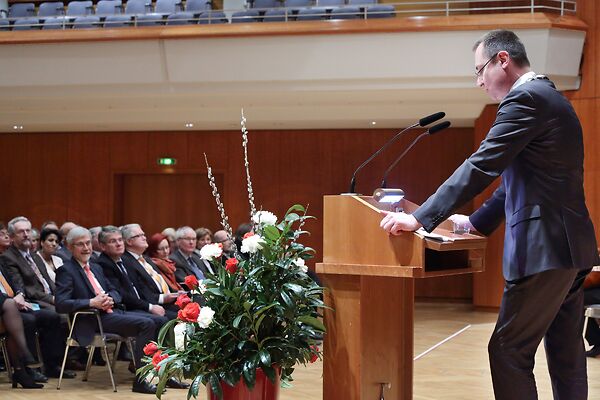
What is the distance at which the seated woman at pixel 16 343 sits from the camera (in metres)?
5.34

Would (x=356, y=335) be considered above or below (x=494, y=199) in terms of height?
below

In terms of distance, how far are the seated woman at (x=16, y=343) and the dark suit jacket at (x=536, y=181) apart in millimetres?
3519

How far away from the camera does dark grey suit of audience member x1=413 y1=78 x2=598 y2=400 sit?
2703mm

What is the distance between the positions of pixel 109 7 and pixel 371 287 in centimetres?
919

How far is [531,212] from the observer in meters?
2.74

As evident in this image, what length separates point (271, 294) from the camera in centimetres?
328

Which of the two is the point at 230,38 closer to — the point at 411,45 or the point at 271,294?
the point at 411,45

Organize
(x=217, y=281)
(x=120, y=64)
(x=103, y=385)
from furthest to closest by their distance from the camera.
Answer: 1. (x=120, y=64)
2. (x=103, y=385)
3. (x=217, y=281)

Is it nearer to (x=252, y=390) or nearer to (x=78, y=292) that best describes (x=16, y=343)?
(x=78, y=292)

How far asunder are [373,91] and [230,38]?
179 centimetres

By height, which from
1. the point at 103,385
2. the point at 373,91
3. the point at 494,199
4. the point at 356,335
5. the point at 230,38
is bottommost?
the point at 103,385

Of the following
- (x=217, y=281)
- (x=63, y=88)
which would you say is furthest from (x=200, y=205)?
(x=217, y=281)

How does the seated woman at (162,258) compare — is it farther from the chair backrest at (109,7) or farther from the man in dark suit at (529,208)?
the chair backrest at (109,7)

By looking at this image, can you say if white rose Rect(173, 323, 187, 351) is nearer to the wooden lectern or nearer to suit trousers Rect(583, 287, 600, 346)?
the wooden lectern
